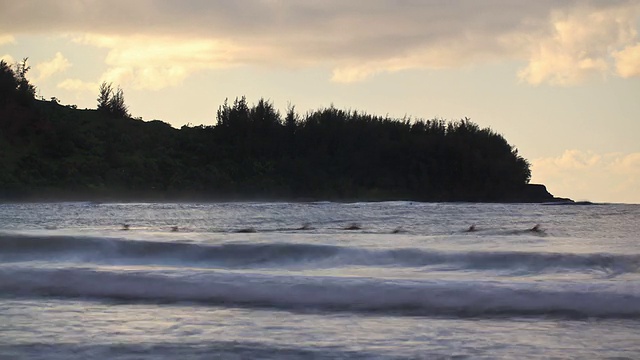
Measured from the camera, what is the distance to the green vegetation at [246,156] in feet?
117

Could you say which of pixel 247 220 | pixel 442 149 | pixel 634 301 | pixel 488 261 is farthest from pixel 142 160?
pixel 634 301

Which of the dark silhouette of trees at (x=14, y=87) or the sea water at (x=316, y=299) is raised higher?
the dark silhouette of trees at (x=14, y=87)

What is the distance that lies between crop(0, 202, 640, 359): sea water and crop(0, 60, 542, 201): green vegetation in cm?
2431

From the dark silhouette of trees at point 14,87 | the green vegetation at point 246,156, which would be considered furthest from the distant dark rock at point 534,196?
the dark silhouette of trees at point 14,87

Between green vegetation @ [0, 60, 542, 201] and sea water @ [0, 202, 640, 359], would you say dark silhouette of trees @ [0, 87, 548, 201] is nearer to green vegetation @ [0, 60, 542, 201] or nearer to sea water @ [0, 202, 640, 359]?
green vegetation @ [0, 60, 542, 201]

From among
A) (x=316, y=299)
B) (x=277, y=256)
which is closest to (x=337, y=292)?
(x=316, y=299)

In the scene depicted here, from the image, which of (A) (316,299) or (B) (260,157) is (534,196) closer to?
(B) (260,157)

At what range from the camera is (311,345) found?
153 inches

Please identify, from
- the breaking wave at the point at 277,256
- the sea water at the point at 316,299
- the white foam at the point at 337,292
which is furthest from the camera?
the breaking wave at the point at 277,256

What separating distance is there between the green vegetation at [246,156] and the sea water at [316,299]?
24.3 metres

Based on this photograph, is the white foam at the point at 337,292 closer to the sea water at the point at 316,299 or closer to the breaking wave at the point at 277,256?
the sea water at the point at 316,299

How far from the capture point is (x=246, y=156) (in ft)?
142

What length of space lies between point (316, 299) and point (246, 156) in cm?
3790

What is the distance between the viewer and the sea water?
12.8 ft
